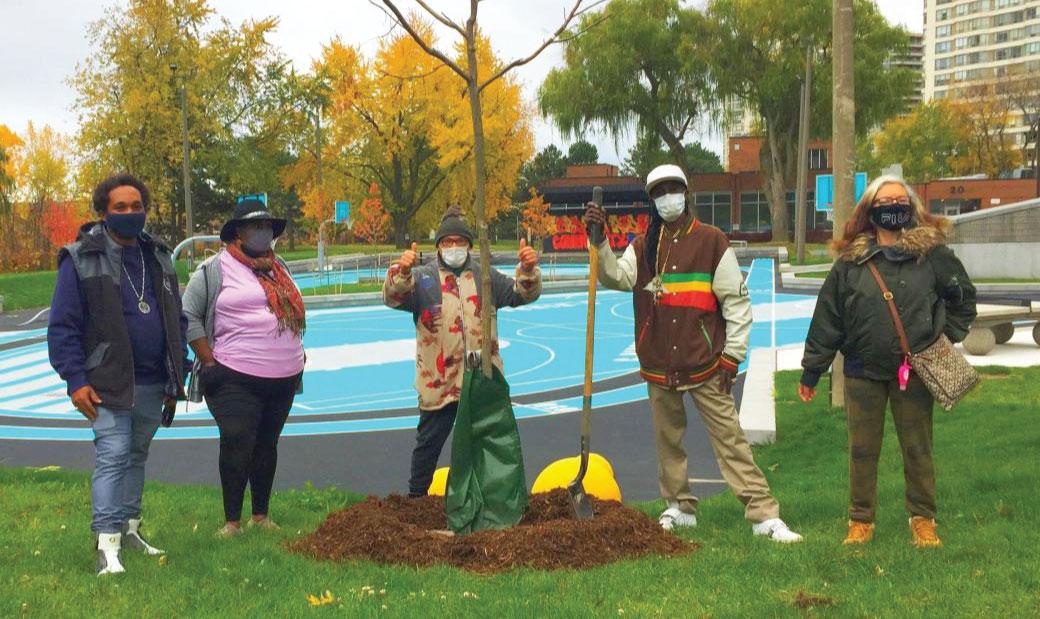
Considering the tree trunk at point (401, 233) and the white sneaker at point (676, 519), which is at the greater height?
the tree trunk at point (401, 233)

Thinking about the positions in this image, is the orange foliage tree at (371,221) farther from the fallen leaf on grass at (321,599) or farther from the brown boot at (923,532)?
the fallen leaf on grass at (321,599)

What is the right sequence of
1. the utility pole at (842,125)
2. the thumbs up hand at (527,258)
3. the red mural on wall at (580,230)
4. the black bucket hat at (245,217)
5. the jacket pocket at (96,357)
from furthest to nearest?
1. the red mural on wall at (580,230)
2. the utility pole at (842,125)
3. the black bucket hat at (245,217)
4. the thumbs up hand at (527,258)
5. the jacket pocket at (96,357)

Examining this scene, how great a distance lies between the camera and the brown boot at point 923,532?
4836 mm

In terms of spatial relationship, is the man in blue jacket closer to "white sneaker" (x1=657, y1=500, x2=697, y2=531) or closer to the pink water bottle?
"white sneaker" (x1=657, y1=500, x2=697, y2=531)

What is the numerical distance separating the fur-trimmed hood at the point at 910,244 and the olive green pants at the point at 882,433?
2.03 feet

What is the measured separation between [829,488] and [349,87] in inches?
1949

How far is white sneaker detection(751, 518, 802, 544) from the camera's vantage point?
200 inches

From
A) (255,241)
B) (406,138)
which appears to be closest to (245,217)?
(255,241)

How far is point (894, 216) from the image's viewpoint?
4.94 metres

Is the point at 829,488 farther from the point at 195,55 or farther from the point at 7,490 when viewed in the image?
the point at 195,55

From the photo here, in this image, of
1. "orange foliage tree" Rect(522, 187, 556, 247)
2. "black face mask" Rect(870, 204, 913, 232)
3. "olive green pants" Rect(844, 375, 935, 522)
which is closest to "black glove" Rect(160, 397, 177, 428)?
"olive green pants" Rect(844, 375, 935, 522)

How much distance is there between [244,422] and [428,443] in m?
1.14

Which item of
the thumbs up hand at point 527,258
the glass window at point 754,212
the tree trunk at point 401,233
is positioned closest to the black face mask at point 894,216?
the thumbs up hand at point 527,258

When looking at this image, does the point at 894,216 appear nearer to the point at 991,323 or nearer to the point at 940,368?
the point at 940,368
